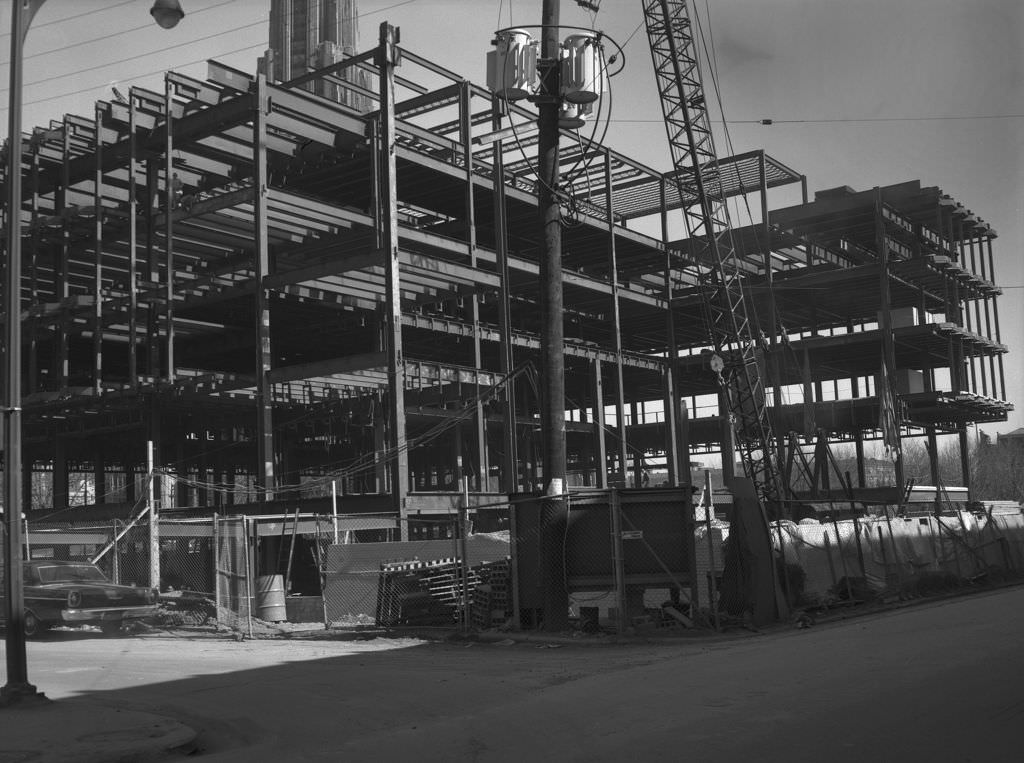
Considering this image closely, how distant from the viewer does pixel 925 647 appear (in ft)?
41.2

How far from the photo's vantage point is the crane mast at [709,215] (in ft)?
143

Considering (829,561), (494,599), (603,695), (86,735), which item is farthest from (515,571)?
(86,735)

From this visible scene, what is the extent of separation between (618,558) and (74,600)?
10409 mm

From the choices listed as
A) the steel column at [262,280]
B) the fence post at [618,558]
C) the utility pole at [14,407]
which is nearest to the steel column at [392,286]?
the steel column at [262,280]

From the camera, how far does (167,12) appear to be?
11.7 metres

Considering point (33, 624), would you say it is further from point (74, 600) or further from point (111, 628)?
point (111, 628)

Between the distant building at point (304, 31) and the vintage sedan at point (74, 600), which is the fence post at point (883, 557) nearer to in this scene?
the vintage sedan at point (74, 600)

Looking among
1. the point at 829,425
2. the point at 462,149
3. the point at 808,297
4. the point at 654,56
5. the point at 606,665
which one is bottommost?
the point at 606,665

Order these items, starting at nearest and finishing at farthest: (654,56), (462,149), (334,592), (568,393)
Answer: (334,592)
(462,149)
(654,56)
(568,393)

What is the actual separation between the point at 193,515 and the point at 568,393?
2703 cm

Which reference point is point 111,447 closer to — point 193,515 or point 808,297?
point 193,515

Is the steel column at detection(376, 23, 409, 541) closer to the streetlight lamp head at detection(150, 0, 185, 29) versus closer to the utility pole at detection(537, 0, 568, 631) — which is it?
the utility pole at detection(537, 0, 568, 631)

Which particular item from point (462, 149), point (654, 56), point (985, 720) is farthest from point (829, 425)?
point (985, 720)

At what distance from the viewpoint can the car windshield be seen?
20312 millimetres
